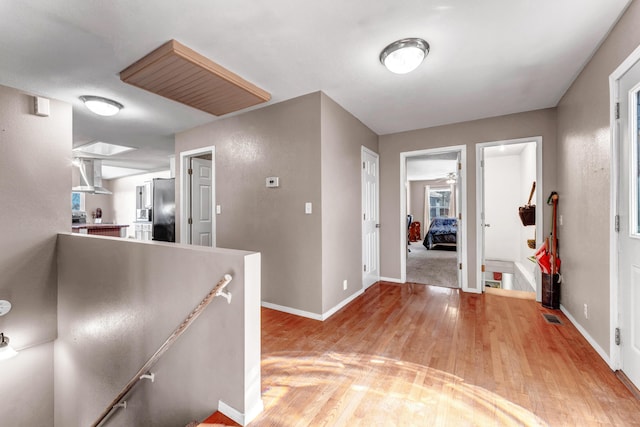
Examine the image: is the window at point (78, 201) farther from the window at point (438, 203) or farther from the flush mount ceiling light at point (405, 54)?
the window at point (438, 203)

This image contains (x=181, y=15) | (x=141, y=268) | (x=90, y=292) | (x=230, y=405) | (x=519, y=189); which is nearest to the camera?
(x=230, y=405)

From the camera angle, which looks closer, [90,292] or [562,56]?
[562,56]

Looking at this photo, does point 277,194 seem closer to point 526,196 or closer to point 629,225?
point 629,225

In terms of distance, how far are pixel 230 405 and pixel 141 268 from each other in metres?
1.24

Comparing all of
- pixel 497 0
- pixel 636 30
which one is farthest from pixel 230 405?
pixel 636 30

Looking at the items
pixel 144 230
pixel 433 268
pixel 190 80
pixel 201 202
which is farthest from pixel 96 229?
pixel 433 268

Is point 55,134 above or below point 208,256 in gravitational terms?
above

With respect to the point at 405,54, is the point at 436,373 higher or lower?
lower

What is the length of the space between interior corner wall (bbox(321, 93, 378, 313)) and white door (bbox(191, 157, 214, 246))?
2275 millimetres

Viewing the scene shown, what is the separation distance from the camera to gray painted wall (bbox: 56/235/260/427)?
162cm

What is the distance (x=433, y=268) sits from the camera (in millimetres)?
5539

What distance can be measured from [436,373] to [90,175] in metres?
7.74

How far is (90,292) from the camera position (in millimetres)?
2738

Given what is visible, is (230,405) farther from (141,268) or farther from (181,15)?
(181,15)
